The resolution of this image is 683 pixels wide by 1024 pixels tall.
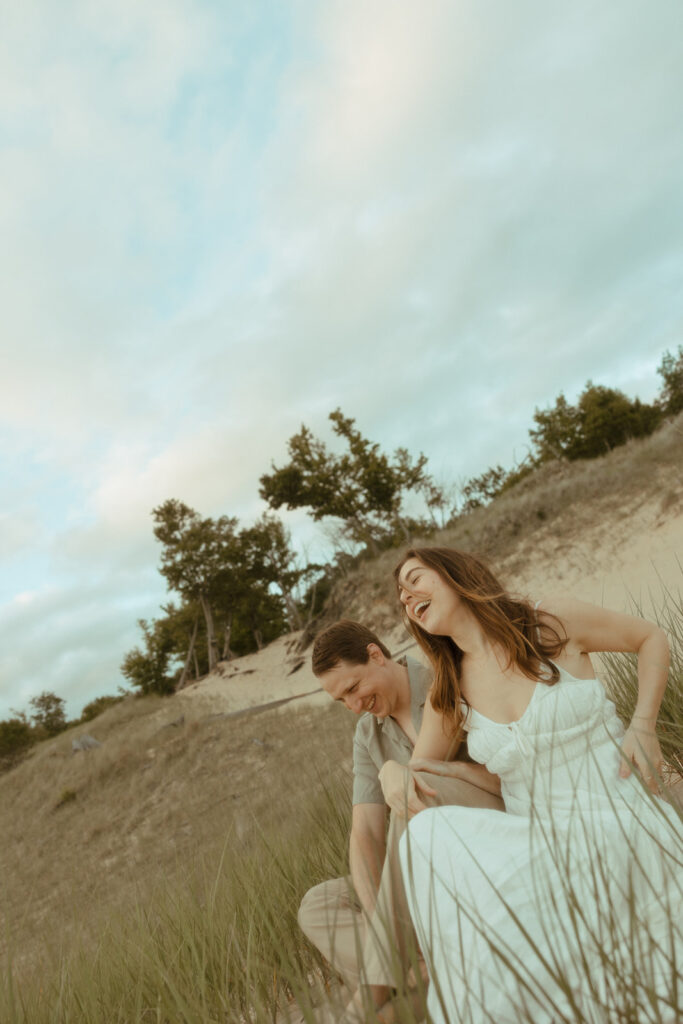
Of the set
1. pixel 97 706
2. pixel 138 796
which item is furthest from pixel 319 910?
pixel 97 706

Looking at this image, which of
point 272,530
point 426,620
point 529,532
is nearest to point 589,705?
point 426,620

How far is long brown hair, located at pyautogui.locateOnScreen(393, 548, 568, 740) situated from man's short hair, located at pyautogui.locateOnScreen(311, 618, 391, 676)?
1.23ft

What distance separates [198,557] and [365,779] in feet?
79.7

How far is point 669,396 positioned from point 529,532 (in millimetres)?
22752

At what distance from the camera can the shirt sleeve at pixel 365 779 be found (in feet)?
8.02

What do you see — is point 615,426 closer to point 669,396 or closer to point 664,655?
point 669,396

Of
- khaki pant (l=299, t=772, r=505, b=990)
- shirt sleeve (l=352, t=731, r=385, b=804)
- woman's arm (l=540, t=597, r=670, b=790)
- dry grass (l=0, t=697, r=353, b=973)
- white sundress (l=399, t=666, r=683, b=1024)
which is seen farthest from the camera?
dry grass (l=0, t=697, r=353, b=973)

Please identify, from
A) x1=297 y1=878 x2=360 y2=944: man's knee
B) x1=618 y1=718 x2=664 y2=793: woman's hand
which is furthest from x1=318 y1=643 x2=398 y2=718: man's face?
x1=618 y1=718 x2=664 y2=793: woman's hand

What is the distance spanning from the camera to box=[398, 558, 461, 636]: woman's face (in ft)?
7.02

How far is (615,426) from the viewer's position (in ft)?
104

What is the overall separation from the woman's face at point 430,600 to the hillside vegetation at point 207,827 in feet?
2.32

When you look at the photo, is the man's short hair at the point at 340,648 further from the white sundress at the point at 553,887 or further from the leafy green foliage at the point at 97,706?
the leafy green foliage at the point at 97,706

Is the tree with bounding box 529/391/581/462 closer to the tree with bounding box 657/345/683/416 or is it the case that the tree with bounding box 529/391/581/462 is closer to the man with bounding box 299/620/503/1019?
the tree with bounding box 657/345/683/416

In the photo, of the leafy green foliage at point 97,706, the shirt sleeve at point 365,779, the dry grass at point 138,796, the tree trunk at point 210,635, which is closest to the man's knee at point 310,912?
the shirt sleeve at point 365,779
